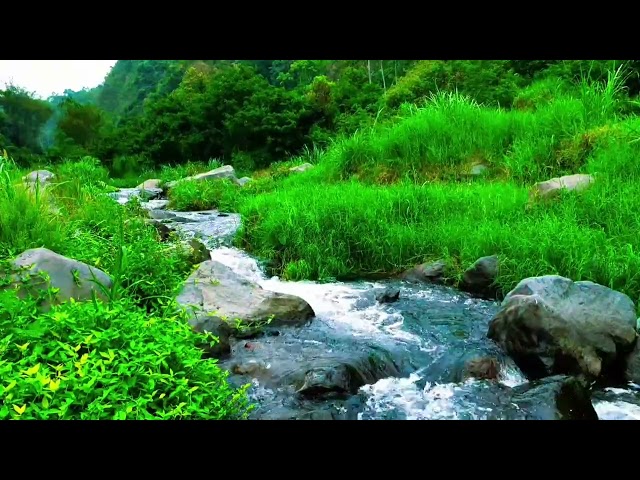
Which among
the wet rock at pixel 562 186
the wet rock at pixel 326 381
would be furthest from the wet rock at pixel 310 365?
the wet rock at pixel 562 186

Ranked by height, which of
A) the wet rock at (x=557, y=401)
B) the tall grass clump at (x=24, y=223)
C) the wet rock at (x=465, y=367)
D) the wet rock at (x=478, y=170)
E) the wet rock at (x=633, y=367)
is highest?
the tall grass clump at (x=24, y=223)

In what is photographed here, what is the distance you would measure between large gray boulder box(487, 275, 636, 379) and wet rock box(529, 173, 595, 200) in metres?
2.94

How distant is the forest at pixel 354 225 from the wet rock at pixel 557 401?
1.75m

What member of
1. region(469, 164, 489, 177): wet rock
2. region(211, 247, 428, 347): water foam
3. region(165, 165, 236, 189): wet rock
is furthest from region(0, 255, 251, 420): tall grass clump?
region(165, 165, 236, 189): wet rock

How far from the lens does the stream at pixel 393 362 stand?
3.55 m

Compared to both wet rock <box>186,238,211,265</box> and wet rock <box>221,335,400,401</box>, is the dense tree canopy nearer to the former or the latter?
wet rock <box>186,238,211,265</box>

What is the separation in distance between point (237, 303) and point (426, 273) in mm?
2366

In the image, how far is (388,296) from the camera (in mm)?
5629

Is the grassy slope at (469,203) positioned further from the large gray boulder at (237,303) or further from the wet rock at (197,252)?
the large gray boulder at (237,303)

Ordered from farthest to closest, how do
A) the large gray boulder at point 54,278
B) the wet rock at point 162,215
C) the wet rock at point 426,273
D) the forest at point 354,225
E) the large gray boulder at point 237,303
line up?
the wet rock at point 162,215 → the wet rock at point 426,273 → the large gray boulder at point 237,303 → the large gray boulder at point 54,278 → the forest at point 354,225

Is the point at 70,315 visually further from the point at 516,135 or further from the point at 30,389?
the point at 516,135

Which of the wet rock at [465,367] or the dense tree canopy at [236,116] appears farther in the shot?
the dense tree canopy at [236,116]

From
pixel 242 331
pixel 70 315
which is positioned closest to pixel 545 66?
pixel 242 331
